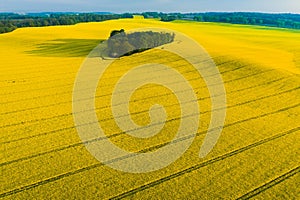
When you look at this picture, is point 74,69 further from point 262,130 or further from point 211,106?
point 262,130

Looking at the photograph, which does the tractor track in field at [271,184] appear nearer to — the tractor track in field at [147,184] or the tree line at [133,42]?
the tractor track in field at [147,184]

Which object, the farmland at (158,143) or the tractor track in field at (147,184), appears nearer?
the tractor track in field at (147,184)

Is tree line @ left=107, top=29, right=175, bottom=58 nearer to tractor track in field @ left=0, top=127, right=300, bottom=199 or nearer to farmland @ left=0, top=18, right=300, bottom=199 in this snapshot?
farmland @ left=0, top=18, right=300, bottom=199

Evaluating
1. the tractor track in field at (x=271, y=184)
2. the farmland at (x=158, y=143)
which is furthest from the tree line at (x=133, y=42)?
the tractor track in field at (x=271, y=184)

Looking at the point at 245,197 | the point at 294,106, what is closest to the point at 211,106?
the point at 294,106

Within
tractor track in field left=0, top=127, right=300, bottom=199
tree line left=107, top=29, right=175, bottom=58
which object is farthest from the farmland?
tree line left=107, top=29, right=175, bottom=58
